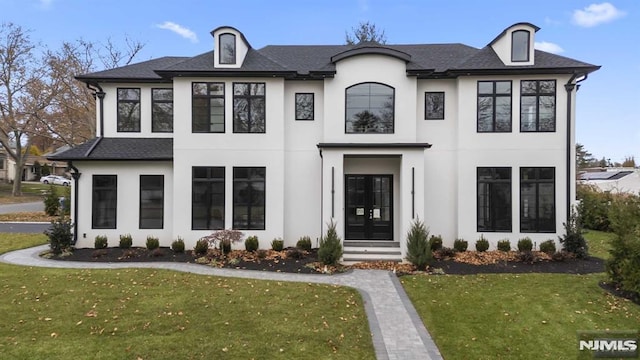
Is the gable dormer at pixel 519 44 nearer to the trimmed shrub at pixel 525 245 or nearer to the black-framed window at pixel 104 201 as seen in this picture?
the trimmed shrub at pixel 525 245

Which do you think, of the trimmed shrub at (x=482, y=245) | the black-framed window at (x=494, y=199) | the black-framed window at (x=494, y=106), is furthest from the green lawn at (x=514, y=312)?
the black-framed window at (x=494, y=106)

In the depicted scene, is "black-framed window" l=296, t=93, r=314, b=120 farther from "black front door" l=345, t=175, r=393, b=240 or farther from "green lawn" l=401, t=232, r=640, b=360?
"green lawn" l=401, t=232, r=640, b=360

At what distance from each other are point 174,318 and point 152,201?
756 cm

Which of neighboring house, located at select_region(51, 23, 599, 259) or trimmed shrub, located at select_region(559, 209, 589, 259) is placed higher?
neighboring house, located at select_region(51, 23, 599, 259)

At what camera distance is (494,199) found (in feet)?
41.6

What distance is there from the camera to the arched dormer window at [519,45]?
41.3 feet

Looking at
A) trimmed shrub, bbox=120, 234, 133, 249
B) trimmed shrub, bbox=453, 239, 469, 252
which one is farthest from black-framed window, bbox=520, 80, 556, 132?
trimmed shrub, bbox=120, 234, 133, 249

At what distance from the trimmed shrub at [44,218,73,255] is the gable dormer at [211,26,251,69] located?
25.9 ft

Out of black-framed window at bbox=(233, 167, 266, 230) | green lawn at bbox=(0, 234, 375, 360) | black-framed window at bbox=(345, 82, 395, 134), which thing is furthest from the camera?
black-framed window at bbox=(233, 167, 266, 230)

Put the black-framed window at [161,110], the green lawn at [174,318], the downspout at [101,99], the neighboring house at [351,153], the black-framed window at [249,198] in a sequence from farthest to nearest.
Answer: the black-framed window at [161,110]
the downspout at [101,99]
the black-framed window at [249,198]
the neighboring house at [351,153]
the green lawn at [174,318]

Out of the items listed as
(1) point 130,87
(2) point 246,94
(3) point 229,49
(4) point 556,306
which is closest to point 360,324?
(4) point 556,306

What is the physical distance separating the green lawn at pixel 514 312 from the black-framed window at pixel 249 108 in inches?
293

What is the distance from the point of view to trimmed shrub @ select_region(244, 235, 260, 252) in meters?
12.4

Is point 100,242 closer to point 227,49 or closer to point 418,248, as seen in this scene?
point 227,49
